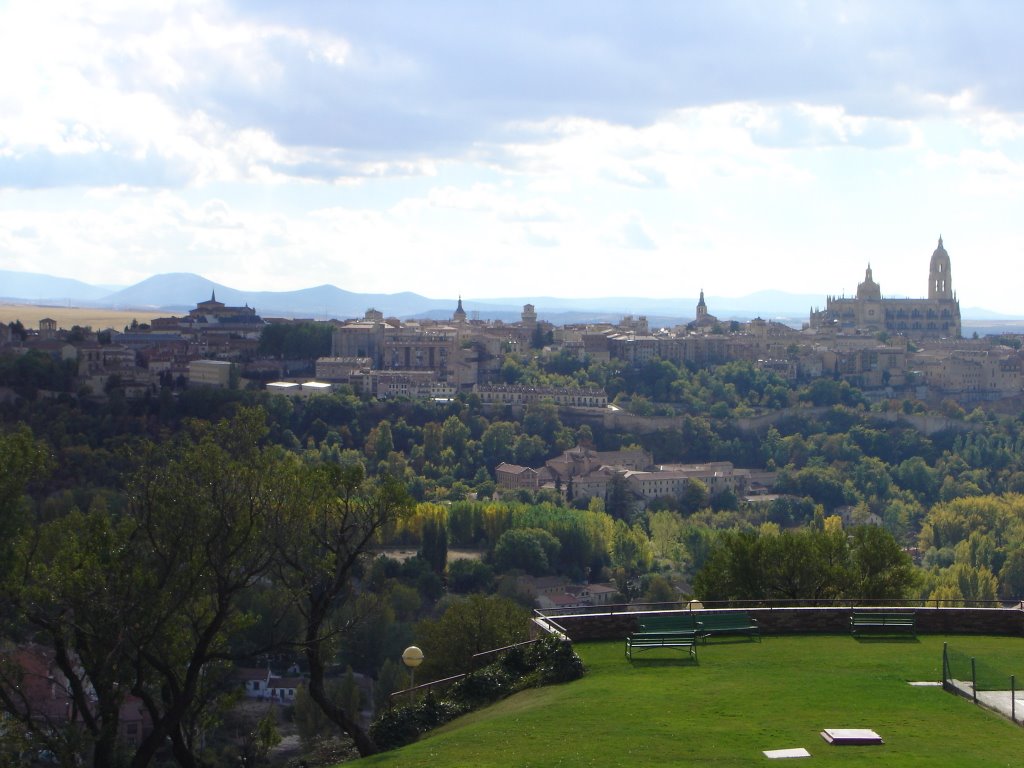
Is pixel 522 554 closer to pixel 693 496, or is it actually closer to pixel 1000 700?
pixel 693 496

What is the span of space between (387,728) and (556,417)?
188 feet

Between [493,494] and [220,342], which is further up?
[220,342]

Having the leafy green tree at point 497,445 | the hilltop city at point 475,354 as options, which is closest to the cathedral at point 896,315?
the hilltop city at point 475,354

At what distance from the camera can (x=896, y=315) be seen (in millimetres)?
115562

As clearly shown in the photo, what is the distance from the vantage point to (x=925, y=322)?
379 ft

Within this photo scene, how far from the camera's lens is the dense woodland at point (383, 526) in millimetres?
14688

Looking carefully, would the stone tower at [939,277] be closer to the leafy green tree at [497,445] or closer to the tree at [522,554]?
the leafy green tree at [497,445]

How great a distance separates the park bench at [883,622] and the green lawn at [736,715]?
1.55 feet

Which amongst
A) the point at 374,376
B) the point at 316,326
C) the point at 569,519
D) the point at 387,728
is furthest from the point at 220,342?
the point at 387,728

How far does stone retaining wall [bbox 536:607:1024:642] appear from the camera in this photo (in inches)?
610

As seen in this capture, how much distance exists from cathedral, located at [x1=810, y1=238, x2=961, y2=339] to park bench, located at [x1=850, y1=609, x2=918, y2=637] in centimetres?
A: 9680

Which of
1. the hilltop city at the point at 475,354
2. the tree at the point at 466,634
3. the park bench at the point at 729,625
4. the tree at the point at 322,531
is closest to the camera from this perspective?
the tree at the point at 322,531

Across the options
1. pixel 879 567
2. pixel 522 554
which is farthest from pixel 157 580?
pixel 522 554

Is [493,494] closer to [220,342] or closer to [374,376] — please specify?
[374,376]
